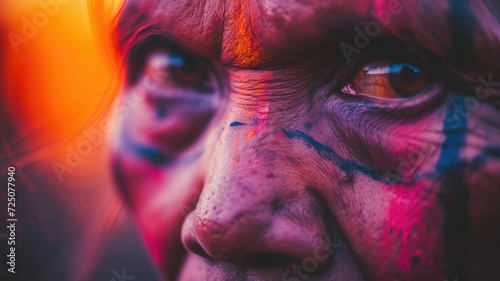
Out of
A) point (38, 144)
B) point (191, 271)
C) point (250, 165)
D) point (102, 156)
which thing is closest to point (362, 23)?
point (250, 165)

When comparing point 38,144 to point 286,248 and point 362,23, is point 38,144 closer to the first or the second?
point 286,248

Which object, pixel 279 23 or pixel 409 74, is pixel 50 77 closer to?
pixel 279 23

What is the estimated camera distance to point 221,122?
3.29 feet

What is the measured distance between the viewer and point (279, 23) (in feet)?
2.65

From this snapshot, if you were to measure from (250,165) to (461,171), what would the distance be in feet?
1.17

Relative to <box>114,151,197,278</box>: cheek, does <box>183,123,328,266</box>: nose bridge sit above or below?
above

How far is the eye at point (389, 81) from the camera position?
80 centimetres

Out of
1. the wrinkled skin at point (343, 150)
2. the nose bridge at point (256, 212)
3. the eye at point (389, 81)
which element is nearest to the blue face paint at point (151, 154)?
the wrinkled skin at point (343, 150)

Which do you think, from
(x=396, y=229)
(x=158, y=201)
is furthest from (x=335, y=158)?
(x=158, y=201)

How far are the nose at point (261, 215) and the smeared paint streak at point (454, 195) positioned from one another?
7.9 inches

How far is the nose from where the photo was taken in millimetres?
765

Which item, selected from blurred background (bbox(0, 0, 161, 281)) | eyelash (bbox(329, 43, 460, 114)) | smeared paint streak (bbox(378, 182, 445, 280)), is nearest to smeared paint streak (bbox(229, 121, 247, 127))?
eyelash (bbox(329, 43, 460, 114))

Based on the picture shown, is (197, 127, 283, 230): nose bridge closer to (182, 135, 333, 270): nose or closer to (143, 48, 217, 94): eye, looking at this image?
(182, 135, 333, 270): nose

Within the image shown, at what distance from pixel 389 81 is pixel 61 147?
3.57 ft
